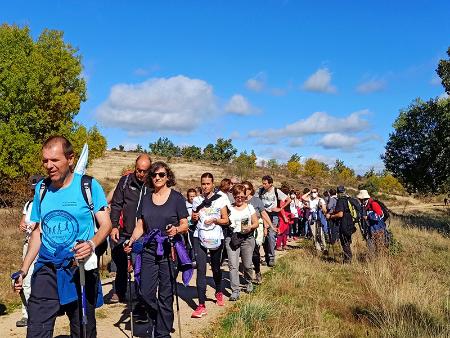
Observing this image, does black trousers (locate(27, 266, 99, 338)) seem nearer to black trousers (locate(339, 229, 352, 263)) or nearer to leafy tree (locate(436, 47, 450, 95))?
black trousers (locate(339, 229, 352, 263))

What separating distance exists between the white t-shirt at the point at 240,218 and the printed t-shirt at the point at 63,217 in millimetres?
3952

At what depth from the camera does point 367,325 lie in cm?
625

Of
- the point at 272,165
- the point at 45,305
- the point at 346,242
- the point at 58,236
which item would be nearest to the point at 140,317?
the point at 45,305

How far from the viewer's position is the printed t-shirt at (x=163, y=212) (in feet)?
16.4

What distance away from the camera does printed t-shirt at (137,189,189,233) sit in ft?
16.4

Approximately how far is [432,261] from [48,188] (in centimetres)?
990

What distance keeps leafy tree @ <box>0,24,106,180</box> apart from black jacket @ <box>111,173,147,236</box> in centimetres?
1910

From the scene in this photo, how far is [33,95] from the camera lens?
24.7 meters

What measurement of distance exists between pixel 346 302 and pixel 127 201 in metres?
3.90

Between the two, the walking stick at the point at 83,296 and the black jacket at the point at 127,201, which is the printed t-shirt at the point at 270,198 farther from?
the walking stick at the point at 83,296

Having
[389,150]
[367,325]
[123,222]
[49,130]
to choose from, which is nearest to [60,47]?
[49,130]

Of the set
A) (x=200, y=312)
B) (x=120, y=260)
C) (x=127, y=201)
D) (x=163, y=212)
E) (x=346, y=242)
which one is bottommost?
(x=200, y=312)

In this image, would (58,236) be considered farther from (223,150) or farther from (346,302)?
(223,150)

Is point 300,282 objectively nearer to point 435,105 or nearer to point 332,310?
point 332,310
